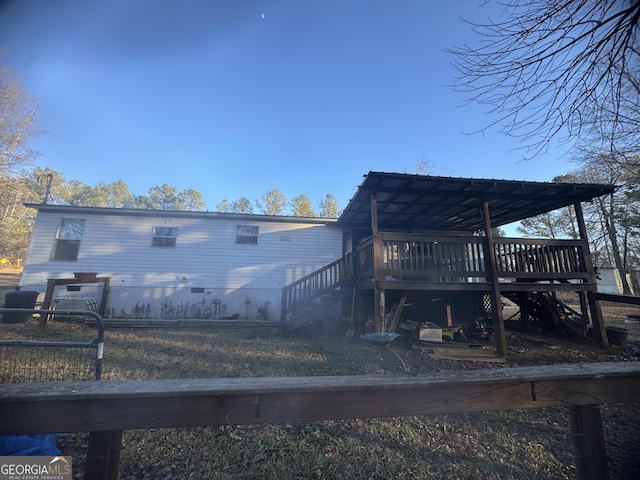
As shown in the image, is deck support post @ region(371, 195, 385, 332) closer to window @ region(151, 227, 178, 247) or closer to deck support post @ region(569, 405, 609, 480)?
A: deck support post @ region(569, 405, 609, 480)

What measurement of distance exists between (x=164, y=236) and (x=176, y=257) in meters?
0.96

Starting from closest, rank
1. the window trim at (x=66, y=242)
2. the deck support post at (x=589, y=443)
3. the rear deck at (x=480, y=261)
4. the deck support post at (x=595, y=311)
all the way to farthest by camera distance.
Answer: the deck support post at (x=589, y=443) → the rear deck at (x=480, y=261) → the deck support post at (x=595, y=311) → the window trim at (x=66, y=242)

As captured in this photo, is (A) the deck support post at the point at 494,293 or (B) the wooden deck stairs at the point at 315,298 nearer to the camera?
(A) the deck support post at the point at 494,293

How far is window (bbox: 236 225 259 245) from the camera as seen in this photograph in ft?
36.2

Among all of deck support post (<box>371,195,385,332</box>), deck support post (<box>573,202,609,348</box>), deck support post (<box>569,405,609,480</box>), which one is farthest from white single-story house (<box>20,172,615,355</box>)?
deck support post (<box>569,405,609,480</box>)

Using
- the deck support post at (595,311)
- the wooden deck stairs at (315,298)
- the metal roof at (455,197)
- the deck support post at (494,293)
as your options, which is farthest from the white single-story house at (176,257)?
the deck support post at (595,311)

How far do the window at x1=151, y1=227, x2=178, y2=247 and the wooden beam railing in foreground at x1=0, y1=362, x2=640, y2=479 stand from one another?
1069cm

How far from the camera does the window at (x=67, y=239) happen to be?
1012cm

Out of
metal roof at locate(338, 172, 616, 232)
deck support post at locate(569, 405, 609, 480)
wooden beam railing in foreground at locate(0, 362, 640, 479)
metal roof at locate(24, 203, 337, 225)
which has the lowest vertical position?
deck support post at locate(569, 405, 609, 480)

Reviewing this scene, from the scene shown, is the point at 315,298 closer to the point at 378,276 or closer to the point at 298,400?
the point at 378,276

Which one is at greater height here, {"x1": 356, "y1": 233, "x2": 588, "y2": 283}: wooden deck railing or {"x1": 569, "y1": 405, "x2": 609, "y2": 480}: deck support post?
{"x1": 356, "y1": 233, "x2": 588, "y2": 283}: wooden deck railing

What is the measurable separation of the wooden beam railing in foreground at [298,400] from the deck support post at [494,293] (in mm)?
5610

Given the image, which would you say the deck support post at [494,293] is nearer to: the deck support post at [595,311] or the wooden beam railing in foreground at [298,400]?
the deck support post at [595,311]

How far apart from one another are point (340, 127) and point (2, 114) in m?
9.98
